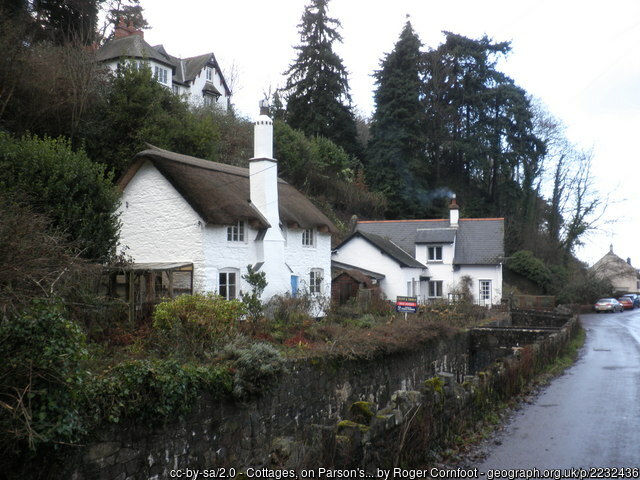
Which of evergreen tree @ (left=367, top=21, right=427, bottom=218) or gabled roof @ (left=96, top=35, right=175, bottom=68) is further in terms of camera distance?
evergreen tree @ (left=367, top=21, right=427, bottom=218)

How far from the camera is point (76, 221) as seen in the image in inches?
607

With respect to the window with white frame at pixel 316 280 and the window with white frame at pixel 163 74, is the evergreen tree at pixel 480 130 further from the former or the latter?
the window with white frame at pixel 316 280

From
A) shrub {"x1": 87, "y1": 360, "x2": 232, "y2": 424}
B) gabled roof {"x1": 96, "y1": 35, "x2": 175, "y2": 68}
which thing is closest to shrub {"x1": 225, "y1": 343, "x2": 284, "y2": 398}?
shrub {"x1": 87, "y1": 360, "x2": 232, "y2": 424}

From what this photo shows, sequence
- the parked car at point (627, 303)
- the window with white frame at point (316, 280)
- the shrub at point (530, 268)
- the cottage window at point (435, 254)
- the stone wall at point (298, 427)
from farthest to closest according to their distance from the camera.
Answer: the parked car at point (627, 303) < the shrub at point (530, 268) < the cottage window at point (435, 254) < the window with white frame at point (316, 280) < the stone wall at point (298, 427)

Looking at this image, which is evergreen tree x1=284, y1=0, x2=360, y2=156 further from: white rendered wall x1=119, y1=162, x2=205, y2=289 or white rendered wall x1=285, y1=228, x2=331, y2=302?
white rendered wall x1=119, y1=162, x2=205, y2=289

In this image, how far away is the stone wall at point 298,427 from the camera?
7008 mm

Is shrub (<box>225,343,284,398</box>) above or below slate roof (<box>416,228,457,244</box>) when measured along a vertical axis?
below

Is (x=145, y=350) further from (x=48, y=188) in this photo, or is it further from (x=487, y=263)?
(x=487, y=263)

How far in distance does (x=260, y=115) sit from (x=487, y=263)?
21644 millimetres

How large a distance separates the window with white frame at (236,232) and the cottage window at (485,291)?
22532 mm

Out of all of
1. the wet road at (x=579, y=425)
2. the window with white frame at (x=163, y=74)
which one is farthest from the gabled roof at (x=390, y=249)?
the wet road at (x=579, y=425)

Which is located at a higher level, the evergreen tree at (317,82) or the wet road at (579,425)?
the evergreen tree at (317,82)

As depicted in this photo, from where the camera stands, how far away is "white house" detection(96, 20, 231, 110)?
129ft

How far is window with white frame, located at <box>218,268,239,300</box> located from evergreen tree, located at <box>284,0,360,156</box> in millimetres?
27398
